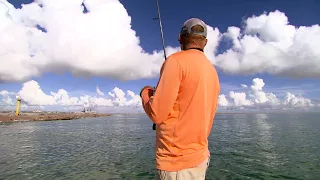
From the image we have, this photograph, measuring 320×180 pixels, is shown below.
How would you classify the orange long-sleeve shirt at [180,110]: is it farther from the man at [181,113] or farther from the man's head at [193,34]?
the man's head at [193,34]

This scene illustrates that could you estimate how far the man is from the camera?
3.47m

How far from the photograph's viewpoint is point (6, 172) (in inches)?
869

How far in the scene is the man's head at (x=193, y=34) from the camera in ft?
12.7

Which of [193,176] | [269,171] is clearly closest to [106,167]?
[269,171]

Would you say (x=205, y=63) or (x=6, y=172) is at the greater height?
(x=205, y=63)

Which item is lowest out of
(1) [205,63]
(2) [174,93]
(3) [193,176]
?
(3) [193,176]

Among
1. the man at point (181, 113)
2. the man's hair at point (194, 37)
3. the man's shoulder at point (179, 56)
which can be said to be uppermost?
the man's hair at point (194, 37)

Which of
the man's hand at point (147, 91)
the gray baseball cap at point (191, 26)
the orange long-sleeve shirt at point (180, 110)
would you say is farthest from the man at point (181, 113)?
the gray baseball cap at point (191, 26)

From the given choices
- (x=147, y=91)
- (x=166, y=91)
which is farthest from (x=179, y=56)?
(x=147, y=91)

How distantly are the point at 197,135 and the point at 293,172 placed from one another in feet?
74.9

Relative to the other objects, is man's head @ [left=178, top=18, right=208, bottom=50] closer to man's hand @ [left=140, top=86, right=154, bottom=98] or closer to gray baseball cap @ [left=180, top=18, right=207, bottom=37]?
gray baseball cap @ [left=180, top=18, right=207, bottom=37]

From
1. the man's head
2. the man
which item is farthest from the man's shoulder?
the man's head

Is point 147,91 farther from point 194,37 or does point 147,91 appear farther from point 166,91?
point 194,37

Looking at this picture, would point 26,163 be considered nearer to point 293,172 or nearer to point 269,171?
point 269,171
